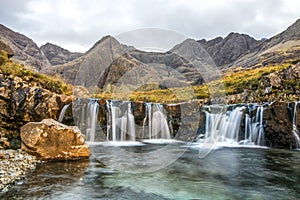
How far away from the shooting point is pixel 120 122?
15992 millimetres

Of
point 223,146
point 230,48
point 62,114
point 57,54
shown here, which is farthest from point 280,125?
point 230,48

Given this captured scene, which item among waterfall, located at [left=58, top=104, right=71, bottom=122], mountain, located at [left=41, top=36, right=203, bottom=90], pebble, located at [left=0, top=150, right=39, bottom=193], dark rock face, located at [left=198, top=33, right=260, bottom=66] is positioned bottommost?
pebble, located at [left=0, top=150, right=39, bottom=193]

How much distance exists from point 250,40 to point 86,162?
144721mm

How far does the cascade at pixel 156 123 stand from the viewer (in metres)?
17.3

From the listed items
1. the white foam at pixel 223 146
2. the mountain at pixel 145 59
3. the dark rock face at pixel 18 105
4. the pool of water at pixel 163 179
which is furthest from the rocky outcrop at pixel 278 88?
the dark rock face at pixel 18 105

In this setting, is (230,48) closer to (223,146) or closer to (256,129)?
(256,129)

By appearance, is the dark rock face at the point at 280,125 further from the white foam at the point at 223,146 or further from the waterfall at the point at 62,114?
the waterfall at the point at 62,114

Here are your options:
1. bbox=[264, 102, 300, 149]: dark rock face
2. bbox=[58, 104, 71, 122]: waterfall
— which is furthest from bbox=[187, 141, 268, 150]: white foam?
bbox=[58, 104, 71, 122]: waterfall

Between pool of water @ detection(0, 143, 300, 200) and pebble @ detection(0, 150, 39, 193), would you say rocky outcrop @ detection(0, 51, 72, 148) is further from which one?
pool of water @ detection(0, 143, 300, 200)

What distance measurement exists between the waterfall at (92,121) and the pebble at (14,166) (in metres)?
6.08

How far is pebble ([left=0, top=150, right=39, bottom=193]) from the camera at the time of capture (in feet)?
19.9

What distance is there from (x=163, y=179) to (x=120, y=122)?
919 cm

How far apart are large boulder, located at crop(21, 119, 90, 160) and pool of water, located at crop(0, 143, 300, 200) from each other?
0.60 meters

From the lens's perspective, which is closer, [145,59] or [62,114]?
[62,114]
